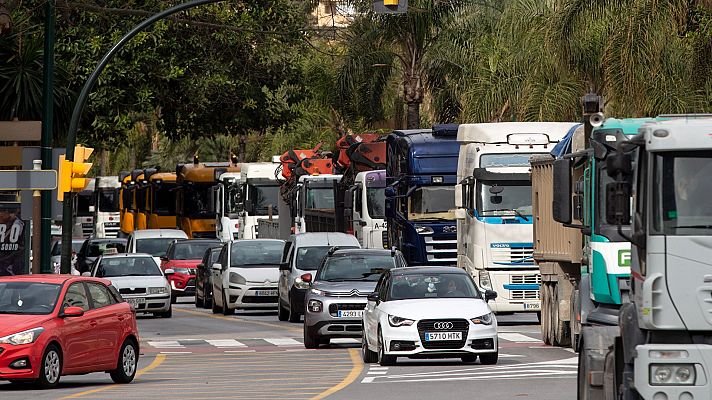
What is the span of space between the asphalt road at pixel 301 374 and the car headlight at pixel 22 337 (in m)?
0.62

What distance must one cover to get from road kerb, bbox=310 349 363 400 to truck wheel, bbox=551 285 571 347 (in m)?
3.15

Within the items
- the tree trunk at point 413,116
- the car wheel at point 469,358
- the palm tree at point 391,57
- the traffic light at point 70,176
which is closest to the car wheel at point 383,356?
the car wheel at point 469,358

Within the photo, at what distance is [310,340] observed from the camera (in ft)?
92.6

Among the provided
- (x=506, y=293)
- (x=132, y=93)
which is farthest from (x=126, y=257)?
(x=506, y=293)

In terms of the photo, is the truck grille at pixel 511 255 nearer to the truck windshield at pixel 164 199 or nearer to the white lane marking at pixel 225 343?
the white lane marking at pixel 225 343

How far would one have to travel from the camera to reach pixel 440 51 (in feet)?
172

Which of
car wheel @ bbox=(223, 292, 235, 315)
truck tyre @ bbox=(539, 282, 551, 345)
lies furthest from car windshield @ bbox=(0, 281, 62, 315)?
car wheel @ bbox=(223, 292, 235, 315)

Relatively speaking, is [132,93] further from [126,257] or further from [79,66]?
[126,257]

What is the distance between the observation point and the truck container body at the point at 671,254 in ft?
39.7

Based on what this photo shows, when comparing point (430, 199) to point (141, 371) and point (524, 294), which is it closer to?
point (524, 294)

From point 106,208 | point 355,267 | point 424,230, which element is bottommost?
point 355,267

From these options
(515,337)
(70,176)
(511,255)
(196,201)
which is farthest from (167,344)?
(196,201)

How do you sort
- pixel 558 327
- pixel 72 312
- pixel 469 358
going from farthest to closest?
1. pixel 558 327
2. pixel 469 358
3. pixel 72 312

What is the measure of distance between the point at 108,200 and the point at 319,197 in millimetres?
34738
